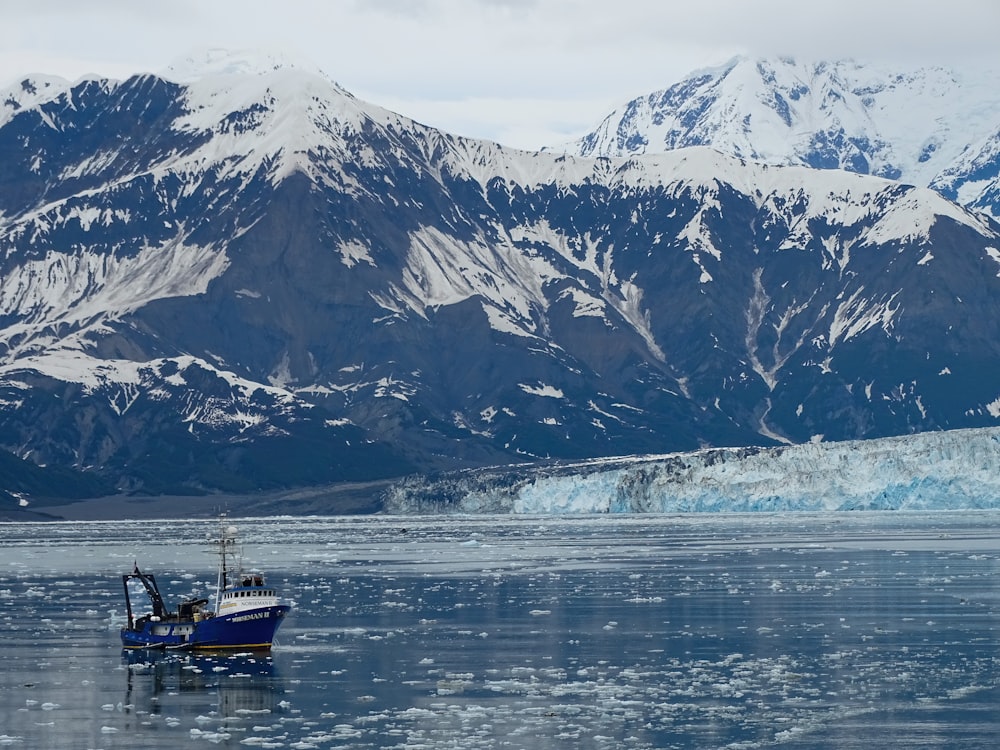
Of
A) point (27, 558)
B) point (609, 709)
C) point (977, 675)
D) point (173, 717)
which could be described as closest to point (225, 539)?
point (173, 717)

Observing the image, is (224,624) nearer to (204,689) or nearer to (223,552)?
(223,552)

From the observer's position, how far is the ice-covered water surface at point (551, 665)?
64000 millimetres

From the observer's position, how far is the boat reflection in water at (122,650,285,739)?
6831 centimetres

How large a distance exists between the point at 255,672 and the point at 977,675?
27.3m

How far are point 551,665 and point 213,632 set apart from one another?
16558 millimetres

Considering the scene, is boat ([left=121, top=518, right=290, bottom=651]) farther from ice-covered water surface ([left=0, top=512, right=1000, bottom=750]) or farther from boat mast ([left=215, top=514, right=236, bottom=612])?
ice-covered water surface ([left=0, top=512, right=1000, bottom=750])

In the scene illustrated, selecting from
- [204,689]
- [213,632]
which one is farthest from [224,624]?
[204,689]

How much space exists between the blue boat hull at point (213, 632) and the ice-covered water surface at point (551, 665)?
4.05 ft

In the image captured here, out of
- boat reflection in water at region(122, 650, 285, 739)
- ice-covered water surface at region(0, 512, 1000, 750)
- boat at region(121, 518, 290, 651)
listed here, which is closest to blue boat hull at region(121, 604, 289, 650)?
boat at region(121, 518, 290, 651)

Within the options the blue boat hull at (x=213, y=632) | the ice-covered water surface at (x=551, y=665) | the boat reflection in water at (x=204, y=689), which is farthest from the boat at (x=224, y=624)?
the ice-covered water surface at (x=551, y=665)

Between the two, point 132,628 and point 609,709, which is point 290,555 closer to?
point 132,628

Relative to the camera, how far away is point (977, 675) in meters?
73.8

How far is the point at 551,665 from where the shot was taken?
7994cm

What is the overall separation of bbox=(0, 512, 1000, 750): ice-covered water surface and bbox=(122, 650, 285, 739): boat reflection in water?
0.21 metres
